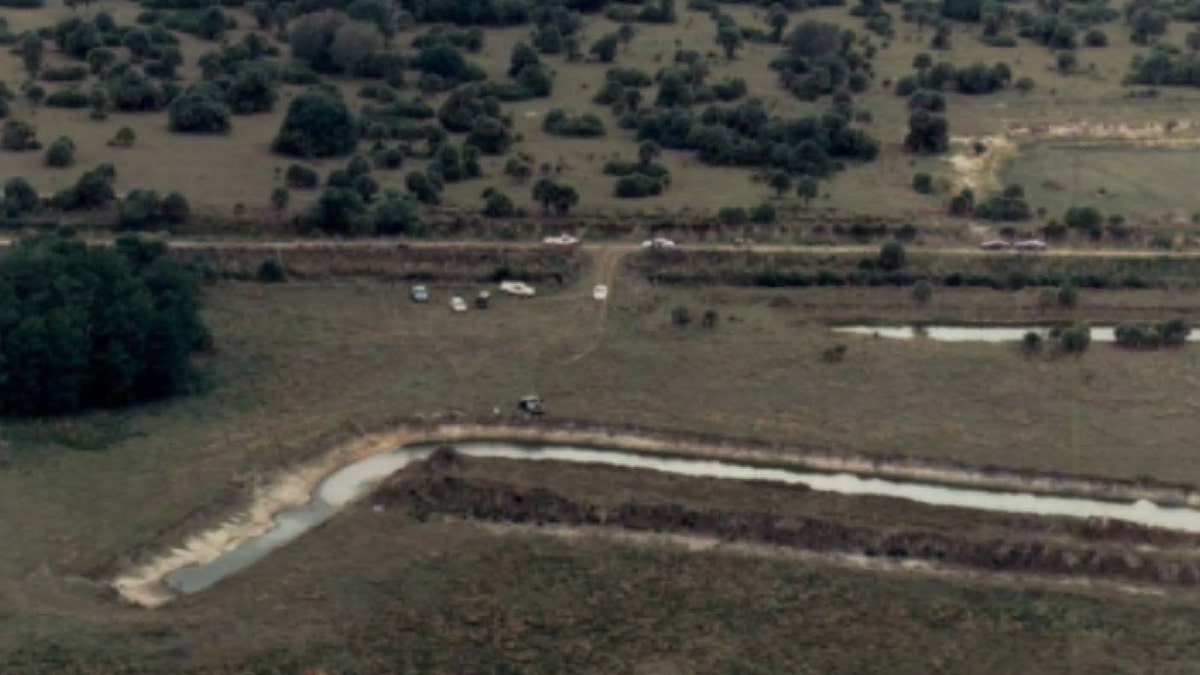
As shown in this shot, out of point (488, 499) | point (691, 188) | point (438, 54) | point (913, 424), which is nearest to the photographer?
point (488, 499)

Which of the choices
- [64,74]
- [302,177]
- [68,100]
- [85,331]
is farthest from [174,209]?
[64,74]

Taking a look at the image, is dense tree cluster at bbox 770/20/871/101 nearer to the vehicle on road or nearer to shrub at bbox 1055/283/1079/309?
the vehicle on road

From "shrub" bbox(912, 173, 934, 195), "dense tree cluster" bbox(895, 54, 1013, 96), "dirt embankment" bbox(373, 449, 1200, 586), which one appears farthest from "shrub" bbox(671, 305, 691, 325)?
"dense tree cluster" bbox(895, 54, 1013, 96)

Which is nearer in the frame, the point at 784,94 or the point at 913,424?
the point at 913,424

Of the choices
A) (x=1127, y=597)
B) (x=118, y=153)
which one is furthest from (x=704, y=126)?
(x=1127, y=597)

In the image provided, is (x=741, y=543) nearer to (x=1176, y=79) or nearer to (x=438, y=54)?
(x=438, y=54)

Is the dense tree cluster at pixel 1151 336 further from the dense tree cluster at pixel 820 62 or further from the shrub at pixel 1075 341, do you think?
the dense tree cluster at pixel 820 62
